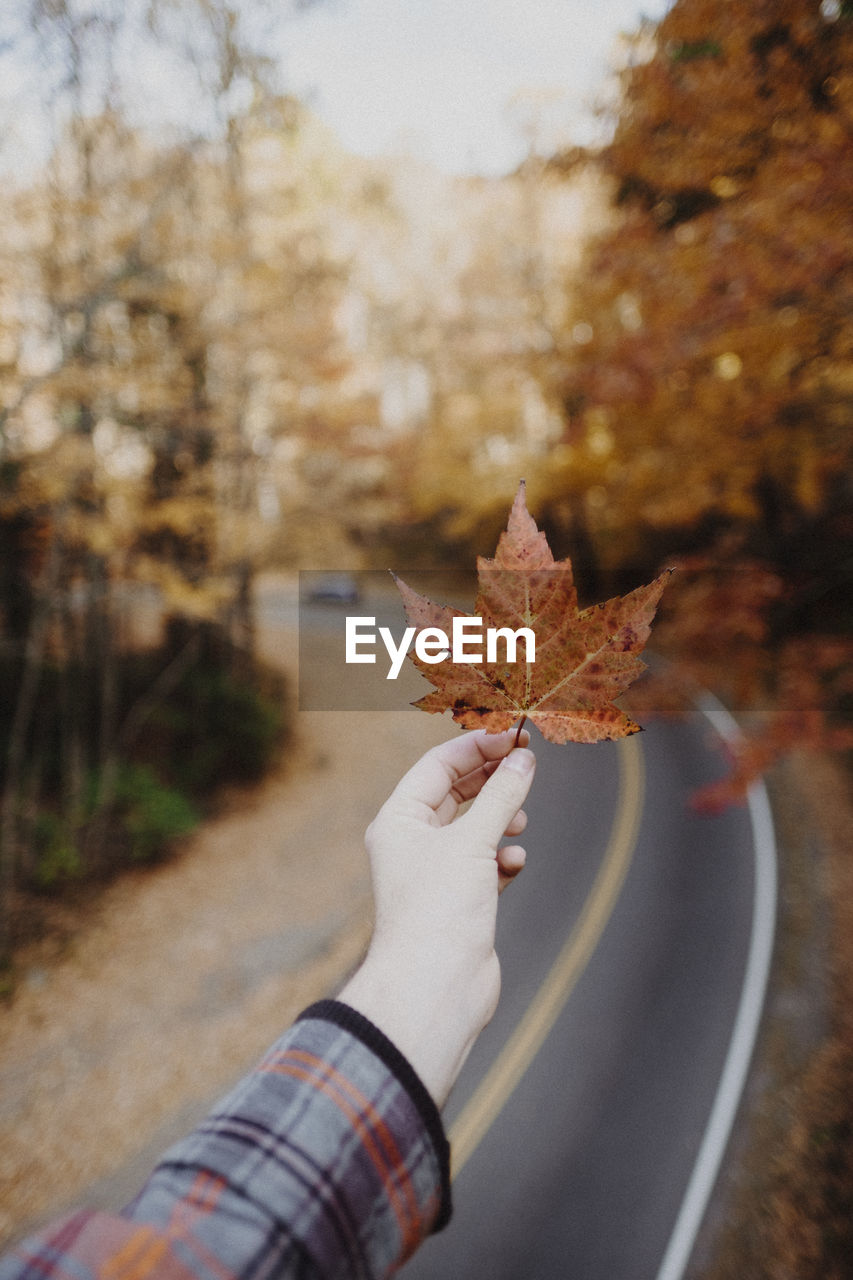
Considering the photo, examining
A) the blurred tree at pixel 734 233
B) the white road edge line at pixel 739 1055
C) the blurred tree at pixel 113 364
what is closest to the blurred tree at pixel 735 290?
the blurred tree at pixel 734 233

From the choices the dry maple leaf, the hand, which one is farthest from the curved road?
the dry maple leaf

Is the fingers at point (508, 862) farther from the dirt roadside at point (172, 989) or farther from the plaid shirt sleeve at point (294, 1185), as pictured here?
the dirt roadside at point (172, 989)

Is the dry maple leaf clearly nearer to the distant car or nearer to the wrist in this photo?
the wrist

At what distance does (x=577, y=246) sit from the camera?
13898 millimetres

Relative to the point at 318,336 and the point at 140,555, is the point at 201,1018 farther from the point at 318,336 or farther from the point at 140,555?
the point at 318,336

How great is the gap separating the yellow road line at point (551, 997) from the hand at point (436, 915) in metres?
4.83

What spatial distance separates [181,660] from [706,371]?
8.97 m

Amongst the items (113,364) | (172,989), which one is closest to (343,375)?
(113,364)

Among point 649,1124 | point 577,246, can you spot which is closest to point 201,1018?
point 649,1124

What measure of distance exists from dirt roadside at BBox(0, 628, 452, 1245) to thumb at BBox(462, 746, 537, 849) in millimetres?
5732

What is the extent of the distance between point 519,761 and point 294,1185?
3.12 ft

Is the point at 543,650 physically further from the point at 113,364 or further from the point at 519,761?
the point at 113,364

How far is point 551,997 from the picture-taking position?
6574 millimetres

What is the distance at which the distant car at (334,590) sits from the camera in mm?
20609
